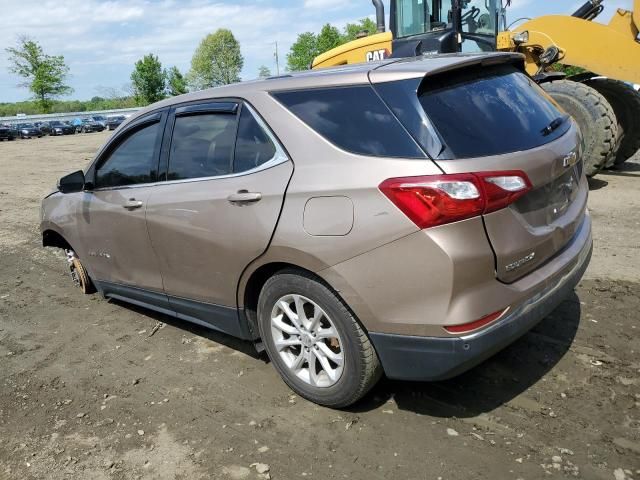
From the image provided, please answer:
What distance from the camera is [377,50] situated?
28.0 feet

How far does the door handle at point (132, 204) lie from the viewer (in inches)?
155

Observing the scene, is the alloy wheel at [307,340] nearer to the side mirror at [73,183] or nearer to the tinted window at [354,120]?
the tinted window at [354,120]

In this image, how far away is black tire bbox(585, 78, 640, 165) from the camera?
8812mm

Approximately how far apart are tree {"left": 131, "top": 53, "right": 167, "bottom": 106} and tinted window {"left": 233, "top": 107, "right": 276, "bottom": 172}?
73829mm

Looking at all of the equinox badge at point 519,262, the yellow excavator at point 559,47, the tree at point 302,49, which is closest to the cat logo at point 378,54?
the yellow excavator at point 559,47

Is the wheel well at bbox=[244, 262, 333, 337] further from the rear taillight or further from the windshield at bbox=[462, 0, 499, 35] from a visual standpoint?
the windshield at bbox=[462, 0, 499, 35]

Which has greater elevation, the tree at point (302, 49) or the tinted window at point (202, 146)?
Result: the tree at point (302, 49)

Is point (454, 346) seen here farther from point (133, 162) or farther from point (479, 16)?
point (479, 16)

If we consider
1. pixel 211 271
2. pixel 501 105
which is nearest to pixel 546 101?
pixel 501 105

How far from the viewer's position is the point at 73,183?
4.59m

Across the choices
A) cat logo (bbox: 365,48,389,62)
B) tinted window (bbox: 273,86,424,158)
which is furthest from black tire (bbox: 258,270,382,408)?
cat logo (bbox: 365,48,389,62)

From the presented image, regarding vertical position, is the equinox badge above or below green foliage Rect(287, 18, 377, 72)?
below

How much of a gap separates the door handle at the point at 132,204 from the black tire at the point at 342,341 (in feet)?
4.31

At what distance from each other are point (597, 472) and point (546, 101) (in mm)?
Result: 2121
